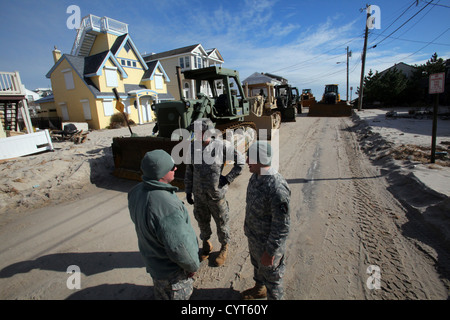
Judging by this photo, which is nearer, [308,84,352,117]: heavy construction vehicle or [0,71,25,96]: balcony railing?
[0,71,25,96]: balcony railing

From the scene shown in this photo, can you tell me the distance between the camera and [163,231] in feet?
5.05

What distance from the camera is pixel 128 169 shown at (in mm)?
6062

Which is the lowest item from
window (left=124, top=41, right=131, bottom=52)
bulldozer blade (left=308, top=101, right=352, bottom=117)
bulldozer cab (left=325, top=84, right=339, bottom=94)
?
bulldozer blade (left=308, top=101, right=352, bottom=117)

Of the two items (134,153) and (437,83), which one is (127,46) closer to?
(134,153)

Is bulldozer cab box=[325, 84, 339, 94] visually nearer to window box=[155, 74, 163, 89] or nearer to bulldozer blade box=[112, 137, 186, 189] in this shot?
window box=[155, 74, 163, 89]

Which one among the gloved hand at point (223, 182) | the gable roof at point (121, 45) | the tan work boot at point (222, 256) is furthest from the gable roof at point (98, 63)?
the tan work boot at point (222, 256)

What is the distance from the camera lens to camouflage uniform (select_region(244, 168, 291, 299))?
1898 millimetres

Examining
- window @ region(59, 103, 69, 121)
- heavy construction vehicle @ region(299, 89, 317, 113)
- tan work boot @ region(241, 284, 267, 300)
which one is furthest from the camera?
heavy construction vehicle @ region(299, 89, 317, 113)

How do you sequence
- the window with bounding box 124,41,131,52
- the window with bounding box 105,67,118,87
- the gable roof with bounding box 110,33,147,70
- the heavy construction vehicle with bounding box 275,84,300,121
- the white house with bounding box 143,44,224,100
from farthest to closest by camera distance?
1. the white house with bounding box 143,44,224,100
2. the window with bounding box 124,41,131,52
3. the gable roof with bounding box 110,33,147,70
4. the window with bounding box 105,67,118,87
5. the heavy construction vehicle with bounding box 275,84,300,121

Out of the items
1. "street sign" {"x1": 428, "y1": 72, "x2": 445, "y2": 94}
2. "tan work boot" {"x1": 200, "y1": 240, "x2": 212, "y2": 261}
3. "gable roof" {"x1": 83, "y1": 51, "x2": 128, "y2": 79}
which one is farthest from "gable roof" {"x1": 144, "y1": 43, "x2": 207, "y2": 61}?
Answer: "tan work boot" {"x1": 200, "y1": 240, "x2": 212, "y2": 261}

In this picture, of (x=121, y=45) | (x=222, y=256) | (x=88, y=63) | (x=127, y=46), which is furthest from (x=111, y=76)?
(x=222, y=256)

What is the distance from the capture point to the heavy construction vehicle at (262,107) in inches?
432
